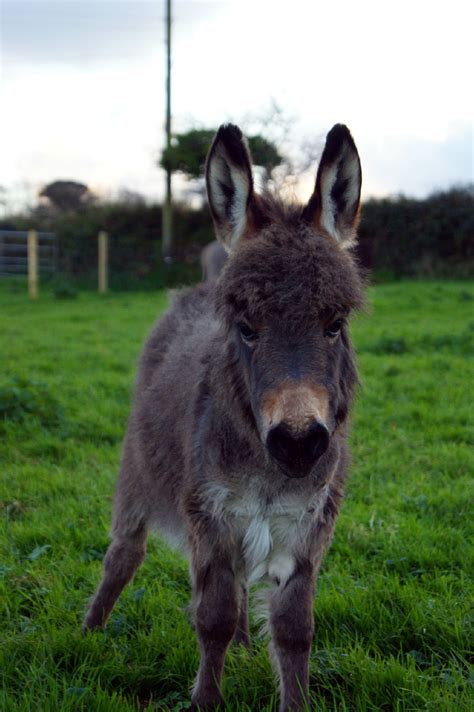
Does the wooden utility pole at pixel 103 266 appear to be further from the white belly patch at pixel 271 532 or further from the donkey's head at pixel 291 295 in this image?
the white belly patch at pixel 271 532

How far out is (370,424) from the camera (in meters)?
6.76

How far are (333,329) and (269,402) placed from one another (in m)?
0.44

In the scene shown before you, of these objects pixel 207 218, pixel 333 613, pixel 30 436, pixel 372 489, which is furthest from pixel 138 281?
pixel 333 613

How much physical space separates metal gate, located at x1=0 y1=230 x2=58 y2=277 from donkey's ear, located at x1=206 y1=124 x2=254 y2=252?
77.8 feet

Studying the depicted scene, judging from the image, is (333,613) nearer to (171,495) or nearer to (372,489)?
(171,495)

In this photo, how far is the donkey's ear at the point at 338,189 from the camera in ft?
9.18

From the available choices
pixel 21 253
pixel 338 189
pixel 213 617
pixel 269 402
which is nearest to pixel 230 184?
pixel 338 189

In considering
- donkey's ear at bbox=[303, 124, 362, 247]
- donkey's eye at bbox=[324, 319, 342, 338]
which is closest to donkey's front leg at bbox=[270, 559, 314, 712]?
donkey's eye at bbox=[324, 319, 342, 338]

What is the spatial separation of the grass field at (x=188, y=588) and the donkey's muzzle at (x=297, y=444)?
3.66 ft

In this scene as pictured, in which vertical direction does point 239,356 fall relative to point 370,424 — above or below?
above

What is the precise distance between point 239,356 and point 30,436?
13.7 feet

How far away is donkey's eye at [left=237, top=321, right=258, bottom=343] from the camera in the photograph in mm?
2531

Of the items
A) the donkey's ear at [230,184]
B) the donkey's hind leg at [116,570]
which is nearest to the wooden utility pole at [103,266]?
the donkey's hind leg at [116,570]

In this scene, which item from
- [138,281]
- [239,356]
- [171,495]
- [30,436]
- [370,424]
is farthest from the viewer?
[138,281]
